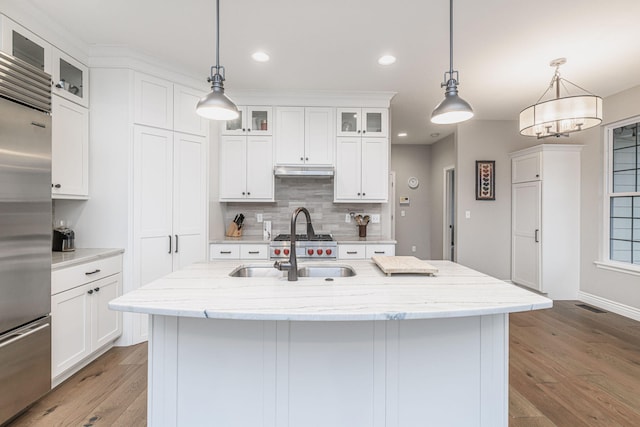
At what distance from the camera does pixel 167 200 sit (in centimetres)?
300

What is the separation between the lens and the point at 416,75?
3.26 metres

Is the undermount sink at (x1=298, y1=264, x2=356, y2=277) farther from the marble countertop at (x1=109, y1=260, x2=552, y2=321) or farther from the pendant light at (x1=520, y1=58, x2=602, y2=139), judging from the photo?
the pendant light at (x1=520, y1=58, x2=602, y2=139)

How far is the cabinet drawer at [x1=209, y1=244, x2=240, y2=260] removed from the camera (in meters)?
3.38

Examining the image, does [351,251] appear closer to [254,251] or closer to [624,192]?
[254,251]

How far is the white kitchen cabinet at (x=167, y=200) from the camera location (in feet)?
9.30

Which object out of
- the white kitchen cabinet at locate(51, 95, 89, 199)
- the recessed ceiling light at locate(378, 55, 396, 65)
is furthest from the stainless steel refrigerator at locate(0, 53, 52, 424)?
the recessed ceiling light at locate(378, 55, 396, 65)

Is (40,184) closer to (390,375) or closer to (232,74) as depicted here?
(232,74)

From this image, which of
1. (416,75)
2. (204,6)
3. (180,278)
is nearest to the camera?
(180,278)

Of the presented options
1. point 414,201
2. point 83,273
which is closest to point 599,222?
point 414,201

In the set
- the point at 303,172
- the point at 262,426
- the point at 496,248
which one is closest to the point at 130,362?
the point at 262,426

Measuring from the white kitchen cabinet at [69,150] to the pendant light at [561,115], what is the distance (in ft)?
13.2

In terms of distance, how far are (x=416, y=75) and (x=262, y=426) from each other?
3.32 m

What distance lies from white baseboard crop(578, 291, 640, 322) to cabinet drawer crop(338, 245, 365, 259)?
3.15 meters

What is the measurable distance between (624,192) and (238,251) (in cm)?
468
